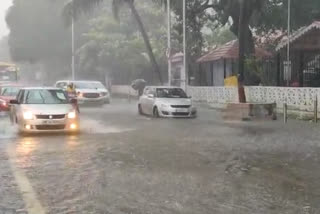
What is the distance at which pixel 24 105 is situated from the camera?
17.0 m

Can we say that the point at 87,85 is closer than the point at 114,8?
Yes

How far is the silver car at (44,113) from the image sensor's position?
53.8 ft

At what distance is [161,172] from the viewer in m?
10.0

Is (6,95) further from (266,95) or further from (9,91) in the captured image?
(266,95)

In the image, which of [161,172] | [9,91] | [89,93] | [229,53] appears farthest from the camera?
[229,53]

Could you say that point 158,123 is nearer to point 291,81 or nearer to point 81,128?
point 81,128

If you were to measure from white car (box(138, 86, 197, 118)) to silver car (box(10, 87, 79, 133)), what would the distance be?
21.5ft

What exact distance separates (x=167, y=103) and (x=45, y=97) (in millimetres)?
7050

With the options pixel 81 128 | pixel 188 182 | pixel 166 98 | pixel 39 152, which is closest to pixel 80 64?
pixel 166 98

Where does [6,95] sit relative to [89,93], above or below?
above

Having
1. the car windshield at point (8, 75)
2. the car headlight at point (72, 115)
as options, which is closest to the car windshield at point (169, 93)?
the car headlight at point (72, 115)

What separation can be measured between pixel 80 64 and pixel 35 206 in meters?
54.6

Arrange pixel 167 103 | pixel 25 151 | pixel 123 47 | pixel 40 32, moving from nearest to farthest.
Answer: pixel 25 151 < pixel 167 103 < pixel 123 47 < pixel 40 32

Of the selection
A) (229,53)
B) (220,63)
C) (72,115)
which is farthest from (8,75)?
(72,115)
